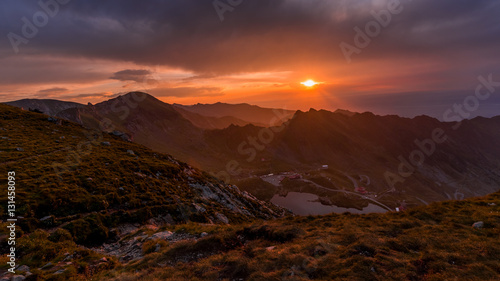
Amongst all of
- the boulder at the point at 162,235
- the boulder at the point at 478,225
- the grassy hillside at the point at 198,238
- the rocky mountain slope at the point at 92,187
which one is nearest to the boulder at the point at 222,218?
the rocky mountain slope at the point at 92,187

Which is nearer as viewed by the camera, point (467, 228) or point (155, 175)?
point (467, 228)

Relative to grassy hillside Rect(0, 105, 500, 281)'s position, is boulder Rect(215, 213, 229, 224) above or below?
below

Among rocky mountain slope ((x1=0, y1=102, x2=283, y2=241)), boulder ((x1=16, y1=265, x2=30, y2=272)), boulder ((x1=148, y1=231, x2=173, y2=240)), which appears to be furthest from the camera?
rocky mountain slope ((x1=0, y1=102, x2=283, y2=241))

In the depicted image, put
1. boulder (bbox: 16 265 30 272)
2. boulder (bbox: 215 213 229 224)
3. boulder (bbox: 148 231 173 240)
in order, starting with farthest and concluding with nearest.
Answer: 1. boulder (bbox: 215 213 229 224)
2. boulder (bbox: 148 231 173 240)
3. boulder (bbox: 16 265 30 272)

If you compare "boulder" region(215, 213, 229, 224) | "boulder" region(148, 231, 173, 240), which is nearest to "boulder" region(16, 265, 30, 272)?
"boulder" region(148, 231, 173, 240)

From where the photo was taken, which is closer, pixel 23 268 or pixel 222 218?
pixel 23 268

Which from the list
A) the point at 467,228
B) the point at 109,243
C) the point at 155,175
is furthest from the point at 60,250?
the point at 467,228

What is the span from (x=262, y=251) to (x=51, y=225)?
87.9ft

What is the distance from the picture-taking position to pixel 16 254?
748 inches

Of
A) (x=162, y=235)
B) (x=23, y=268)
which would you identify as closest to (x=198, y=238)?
(x=162, y=235)

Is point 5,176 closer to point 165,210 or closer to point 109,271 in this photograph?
point 165,210

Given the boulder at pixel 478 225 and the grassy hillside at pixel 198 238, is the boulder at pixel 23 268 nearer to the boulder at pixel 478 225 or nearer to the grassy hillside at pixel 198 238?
the grassy hillside at pixel 198 238

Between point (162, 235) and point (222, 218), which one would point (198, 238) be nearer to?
point (162, 235)

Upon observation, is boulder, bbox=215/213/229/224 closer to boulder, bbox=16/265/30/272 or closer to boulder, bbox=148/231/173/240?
boulder, bbox=148/231/173/240
